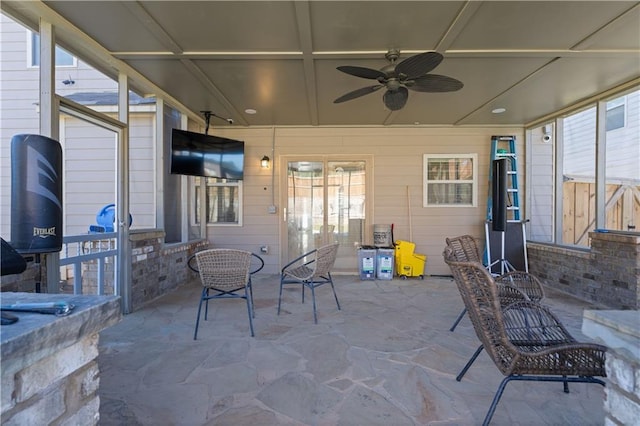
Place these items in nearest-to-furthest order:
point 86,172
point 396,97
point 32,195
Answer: point 32,195, point 396,97, point 86,172

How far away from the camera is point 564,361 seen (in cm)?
164

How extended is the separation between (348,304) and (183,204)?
3.21 metres

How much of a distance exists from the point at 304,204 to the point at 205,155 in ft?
6.59

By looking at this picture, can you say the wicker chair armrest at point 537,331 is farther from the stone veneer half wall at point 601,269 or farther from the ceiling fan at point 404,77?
the stone veneer half wall at point 601,269

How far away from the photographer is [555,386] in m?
2.19

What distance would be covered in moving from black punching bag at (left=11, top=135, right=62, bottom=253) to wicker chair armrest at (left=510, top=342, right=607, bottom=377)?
3.11 m

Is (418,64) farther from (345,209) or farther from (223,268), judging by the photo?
(345,209)

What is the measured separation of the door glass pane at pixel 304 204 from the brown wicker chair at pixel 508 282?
3.14m

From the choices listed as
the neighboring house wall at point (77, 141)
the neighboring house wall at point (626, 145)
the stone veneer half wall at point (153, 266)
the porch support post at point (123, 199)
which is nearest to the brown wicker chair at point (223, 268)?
the porch support post at point (123, 199)

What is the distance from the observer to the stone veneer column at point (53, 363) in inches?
28.9

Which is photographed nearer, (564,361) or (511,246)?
(564,361)

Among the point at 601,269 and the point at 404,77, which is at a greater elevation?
the point at 404,77

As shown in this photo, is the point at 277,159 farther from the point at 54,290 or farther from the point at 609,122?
the point at 609,122

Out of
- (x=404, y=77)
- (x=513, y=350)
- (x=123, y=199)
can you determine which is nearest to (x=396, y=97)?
(x=404, y=77)
